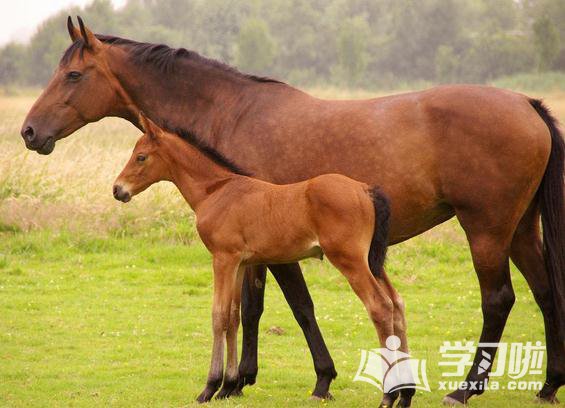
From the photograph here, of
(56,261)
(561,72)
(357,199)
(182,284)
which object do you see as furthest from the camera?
(561,72)

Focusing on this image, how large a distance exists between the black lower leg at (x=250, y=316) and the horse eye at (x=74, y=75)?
2170 mm

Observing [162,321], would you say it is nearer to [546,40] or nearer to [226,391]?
[226,391]

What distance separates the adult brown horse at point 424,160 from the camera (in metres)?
6.52

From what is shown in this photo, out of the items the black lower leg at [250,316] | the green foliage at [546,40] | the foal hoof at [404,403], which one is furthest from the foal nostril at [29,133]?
the green foliage at [546,40]

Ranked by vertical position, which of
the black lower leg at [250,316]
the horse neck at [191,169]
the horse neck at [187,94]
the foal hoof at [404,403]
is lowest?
the foal hoof at [404,403]

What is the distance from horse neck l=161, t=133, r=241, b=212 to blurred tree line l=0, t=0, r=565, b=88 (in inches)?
1944

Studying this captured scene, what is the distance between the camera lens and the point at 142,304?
Answer: 10.1m

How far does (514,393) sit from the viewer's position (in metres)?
6.91

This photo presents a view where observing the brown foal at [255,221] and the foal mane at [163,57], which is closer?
the brown foal at [255,221]

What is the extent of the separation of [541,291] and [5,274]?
7010 mm

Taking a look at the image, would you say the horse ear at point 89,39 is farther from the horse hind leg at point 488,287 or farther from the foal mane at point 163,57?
the horse hind leg at point 488,287

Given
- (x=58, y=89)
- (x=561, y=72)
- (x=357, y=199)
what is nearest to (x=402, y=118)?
(x=357, y=199)

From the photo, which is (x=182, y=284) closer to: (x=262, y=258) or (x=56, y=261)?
(x=56, y=261)

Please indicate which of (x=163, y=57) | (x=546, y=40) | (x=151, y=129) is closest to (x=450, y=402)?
(x=151, y=129)
